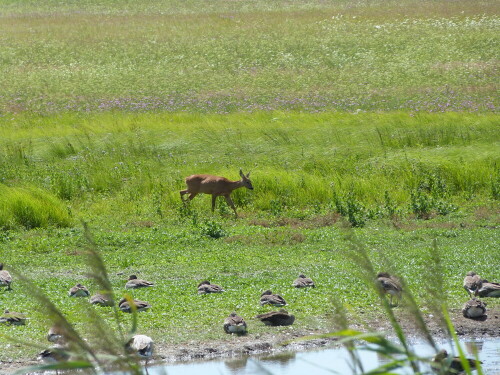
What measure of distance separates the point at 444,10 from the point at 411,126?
34677 mm

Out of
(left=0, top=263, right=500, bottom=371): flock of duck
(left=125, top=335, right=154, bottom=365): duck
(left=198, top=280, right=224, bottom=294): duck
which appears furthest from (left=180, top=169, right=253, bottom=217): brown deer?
(left=125, top=335, right=154, bottom=365): duck

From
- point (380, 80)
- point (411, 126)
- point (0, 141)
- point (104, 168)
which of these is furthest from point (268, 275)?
point (380, 80)

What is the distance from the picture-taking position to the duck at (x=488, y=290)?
12.1m

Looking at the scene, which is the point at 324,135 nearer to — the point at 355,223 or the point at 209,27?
the point at 355,223

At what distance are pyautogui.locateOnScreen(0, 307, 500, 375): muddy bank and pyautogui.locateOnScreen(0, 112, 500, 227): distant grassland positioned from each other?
7491 millimetres

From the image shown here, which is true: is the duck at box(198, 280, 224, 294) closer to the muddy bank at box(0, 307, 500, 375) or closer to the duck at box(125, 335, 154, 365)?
the muddy bank at box(0, 307, 500, 375)

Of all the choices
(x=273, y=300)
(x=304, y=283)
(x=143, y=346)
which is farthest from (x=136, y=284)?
(x=143, y=346)

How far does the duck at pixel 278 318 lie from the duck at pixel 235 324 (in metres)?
0.38

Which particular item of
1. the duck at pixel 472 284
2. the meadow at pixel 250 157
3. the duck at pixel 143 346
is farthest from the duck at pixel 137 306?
the duck at pixel 472 284

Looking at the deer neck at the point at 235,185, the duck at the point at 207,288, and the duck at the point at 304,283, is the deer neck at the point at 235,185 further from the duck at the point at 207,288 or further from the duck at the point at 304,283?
the duck at the point at 207,288

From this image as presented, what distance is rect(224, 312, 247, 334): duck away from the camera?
34.5 feet

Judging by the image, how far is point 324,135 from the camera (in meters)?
27.8

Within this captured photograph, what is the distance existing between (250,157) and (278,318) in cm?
1562

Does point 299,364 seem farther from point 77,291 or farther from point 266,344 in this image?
point 77,291
